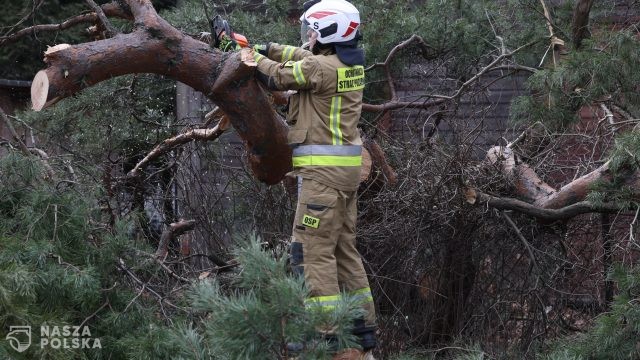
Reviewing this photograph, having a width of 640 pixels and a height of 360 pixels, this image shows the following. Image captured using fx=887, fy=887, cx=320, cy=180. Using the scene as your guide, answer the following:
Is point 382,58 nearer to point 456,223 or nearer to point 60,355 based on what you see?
point 456,223

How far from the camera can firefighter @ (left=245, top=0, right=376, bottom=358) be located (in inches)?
186

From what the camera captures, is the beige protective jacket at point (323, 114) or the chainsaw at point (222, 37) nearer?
the beige protective jacket at point (323, 114)

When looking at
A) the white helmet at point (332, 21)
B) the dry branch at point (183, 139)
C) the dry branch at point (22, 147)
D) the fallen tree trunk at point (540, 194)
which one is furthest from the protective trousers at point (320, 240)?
the dry branch at point (22, 147)

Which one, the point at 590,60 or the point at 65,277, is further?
the point at 590,60

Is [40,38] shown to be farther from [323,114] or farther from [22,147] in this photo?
[323,114]

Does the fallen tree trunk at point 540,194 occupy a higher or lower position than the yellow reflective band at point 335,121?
lower

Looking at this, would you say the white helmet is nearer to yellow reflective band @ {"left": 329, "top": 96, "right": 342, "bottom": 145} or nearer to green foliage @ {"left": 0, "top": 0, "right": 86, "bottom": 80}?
yellow reflective band @ {"left": 329, "top": 96, "right": 342, "bottom": 145}

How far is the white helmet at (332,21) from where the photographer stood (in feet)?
15.7

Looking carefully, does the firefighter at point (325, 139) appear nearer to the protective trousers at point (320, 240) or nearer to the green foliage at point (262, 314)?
the protective trousers at point (320, 240)

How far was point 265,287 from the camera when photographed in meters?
2.87

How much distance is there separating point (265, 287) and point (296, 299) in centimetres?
11

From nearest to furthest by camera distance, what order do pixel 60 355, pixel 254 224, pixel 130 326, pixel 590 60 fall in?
pixel 60 355, pixel 130 326, pixel 590 60, pixel 254 224

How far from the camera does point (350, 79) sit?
16.0 ft

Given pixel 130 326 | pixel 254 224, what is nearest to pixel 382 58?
pixel 254 224
